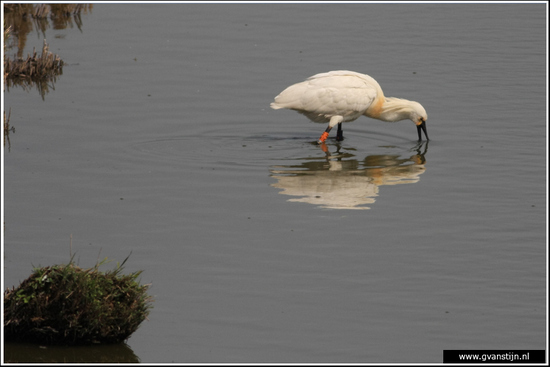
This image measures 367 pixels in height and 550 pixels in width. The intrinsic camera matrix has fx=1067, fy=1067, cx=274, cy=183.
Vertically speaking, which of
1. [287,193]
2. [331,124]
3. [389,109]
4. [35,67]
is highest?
[35,67]

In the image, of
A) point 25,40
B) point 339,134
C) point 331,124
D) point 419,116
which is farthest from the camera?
point 25,40

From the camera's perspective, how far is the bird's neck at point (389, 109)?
1514 centimetres

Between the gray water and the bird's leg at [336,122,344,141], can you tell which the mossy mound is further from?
the bird's leg at [336,122,344,141]

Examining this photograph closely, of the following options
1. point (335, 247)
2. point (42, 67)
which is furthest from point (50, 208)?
point (42, 67)

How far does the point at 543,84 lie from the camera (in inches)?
716

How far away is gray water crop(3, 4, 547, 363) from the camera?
26.7 ft

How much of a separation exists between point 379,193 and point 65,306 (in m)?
5.53

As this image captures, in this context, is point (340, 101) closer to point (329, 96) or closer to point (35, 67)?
point (329, 96)

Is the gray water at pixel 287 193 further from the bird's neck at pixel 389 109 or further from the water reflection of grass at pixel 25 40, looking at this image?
the water reflection of grass at pixel 25 40

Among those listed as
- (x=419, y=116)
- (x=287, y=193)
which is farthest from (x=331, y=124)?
(x=287, y=193)

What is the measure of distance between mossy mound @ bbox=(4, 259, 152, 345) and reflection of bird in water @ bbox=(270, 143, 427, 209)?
4.37 metres

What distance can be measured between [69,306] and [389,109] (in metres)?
8.69

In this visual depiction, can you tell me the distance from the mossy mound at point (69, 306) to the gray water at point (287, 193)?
0.35m

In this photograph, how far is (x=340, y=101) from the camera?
14.8 m
